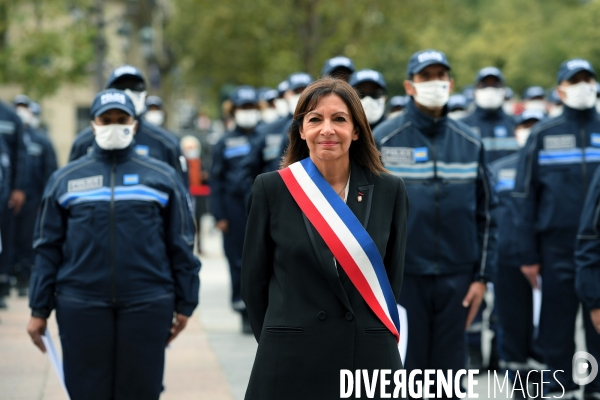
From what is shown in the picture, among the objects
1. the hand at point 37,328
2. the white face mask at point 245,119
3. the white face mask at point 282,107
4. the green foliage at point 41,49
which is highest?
the green foliage at point 41,49

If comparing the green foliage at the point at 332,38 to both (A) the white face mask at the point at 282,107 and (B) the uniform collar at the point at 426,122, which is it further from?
(B) the uniform collar at the point at 426,122

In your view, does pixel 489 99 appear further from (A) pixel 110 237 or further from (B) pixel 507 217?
(A) pixel 110 237

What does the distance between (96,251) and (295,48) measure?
25075mm

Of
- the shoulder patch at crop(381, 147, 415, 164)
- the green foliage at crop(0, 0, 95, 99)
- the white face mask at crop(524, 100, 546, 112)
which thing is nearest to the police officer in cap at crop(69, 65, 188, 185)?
the shoulder patch at crop(381, 147, 415, 164)

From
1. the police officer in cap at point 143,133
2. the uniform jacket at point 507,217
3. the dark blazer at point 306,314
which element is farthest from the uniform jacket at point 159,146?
the dark blazer at point 306,314

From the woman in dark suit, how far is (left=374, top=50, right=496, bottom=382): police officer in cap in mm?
1966

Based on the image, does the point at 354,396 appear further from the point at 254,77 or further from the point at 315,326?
the point at 254,77

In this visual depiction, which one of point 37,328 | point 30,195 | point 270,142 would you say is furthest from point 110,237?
point 30,195

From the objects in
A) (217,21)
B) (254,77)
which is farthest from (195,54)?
(217,21)

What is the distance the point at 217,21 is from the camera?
3169 cm

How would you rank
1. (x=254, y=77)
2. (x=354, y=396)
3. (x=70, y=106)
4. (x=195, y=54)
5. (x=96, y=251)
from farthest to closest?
1. (x=70, y=106)
2. (x=195, y=54)
3. (x=254, y=77)
4. (x=96, y=251)
5. (x=354, y=396)

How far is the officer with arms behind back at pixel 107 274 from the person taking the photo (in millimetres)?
6230

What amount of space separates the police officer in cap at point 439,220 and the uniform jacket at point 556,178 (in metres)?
1.02

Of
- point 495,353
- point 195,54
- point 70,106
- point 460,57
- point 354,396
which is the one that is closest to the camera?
point 354,396
